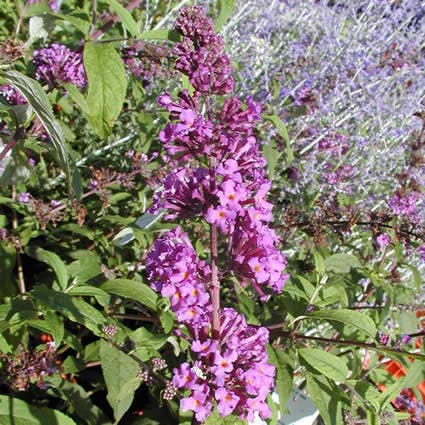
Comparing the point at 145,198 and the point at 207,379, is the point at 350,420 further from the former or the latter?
the point at 145,198

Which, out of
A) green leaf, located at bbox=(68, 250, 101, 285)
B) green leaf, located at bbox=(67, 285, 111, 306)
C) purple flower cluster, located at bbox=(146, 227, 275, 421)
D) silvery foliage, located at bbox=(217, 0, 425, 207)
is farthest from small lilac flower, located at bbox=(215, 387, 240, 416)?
silvery foliage, located at bbox=(217, 0, 425, 207)

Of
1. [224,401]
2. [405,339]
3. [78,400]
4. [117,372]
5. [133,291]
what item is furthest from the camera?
[405,339]

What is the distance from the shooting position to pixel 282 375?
1.79 m

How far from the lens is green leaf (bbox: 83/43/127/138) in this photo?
145 centimetres

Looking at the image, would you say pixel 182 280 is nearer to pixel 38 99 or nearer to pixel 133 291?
pixel 133 291

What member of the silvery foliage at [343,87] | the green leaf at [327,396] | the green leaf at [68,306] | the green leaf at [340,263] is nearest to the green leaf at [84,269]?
the green leaf at [68,306]

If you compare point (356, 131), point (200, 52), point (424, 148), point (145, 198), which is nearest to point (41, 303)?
point (200, 52)

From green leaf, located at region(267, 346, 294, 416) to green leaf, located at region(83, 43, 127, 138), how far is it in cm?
92

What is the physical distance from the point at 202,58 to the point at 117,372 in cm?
94

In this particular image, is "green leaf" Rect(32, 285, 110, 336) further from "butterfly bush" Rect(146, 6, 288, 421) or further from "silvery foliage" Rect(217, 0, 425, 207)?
"silvery foliage" Rect(217, 0, 425, 207)

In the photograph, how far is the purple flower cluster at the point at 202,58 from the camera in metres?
1.53

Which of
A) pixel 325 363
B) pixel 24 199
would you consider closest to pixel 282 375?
pixel 325 363

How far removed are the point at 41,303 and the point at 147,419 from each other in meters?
0.68

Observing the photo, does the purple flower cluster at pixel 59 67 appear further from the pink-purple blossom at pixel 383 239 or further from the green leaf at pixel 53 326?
the pink-purple blossom at pixel 383 239
